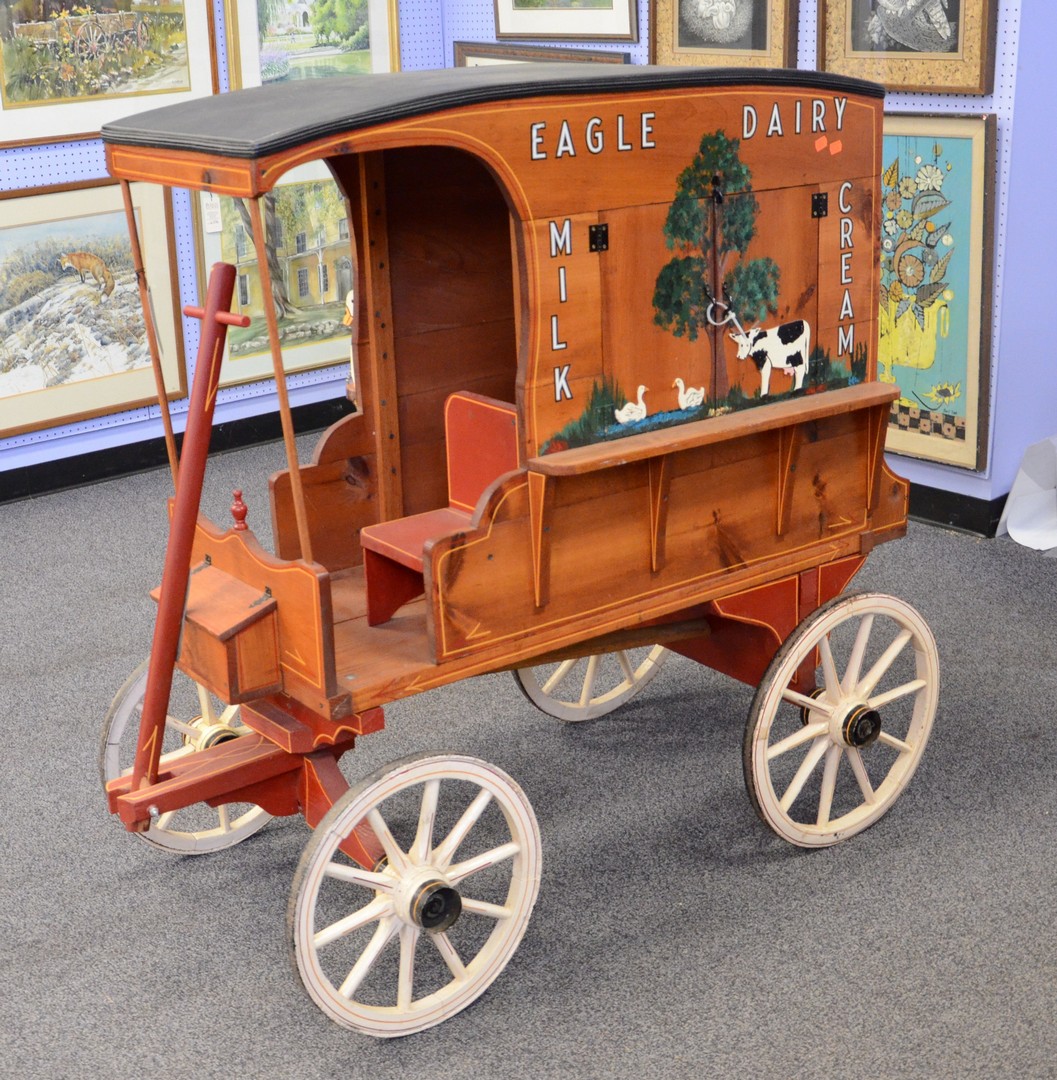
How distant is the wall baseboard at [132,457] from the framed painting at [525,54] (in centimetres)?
153

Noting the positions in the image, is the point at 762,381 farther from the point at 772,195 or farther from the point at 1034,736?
Answer: the point at 1034,736

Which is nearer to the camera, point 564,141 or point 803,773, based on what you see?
point 564,141

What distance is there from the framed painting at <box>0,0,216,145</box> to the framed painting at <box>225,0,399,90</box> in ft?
0.49

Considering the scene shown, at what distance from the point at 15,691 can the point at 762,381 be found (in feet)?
7.36

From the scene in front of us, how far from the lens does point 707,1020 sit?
265cm

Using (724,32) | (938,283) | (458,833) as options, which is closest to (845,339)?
(458,833)

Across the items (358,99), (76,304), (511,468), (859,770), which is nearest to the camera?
(358,99)

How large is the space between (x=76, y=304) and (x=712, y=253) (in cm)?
339

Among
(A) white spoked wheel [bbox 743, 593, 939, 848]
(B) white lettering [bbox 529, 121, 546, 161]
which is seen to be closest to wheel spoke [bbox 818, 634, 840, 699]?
(A) white spoked wheel [bbox 743, 593, 939, 848]

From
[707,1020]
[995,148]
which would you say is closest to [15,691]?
[707,1020]

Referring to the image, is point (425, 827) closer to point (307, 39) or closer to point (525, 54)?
point (525, 54)

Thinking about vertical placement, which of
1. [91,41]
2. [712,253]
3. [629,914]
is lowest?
[629,914]

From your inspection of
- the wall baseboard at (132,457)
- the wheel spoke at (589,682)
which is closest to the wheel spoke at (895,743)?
the wheel spoke at (589,682)

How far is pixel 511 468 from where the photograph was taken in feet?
9.15
